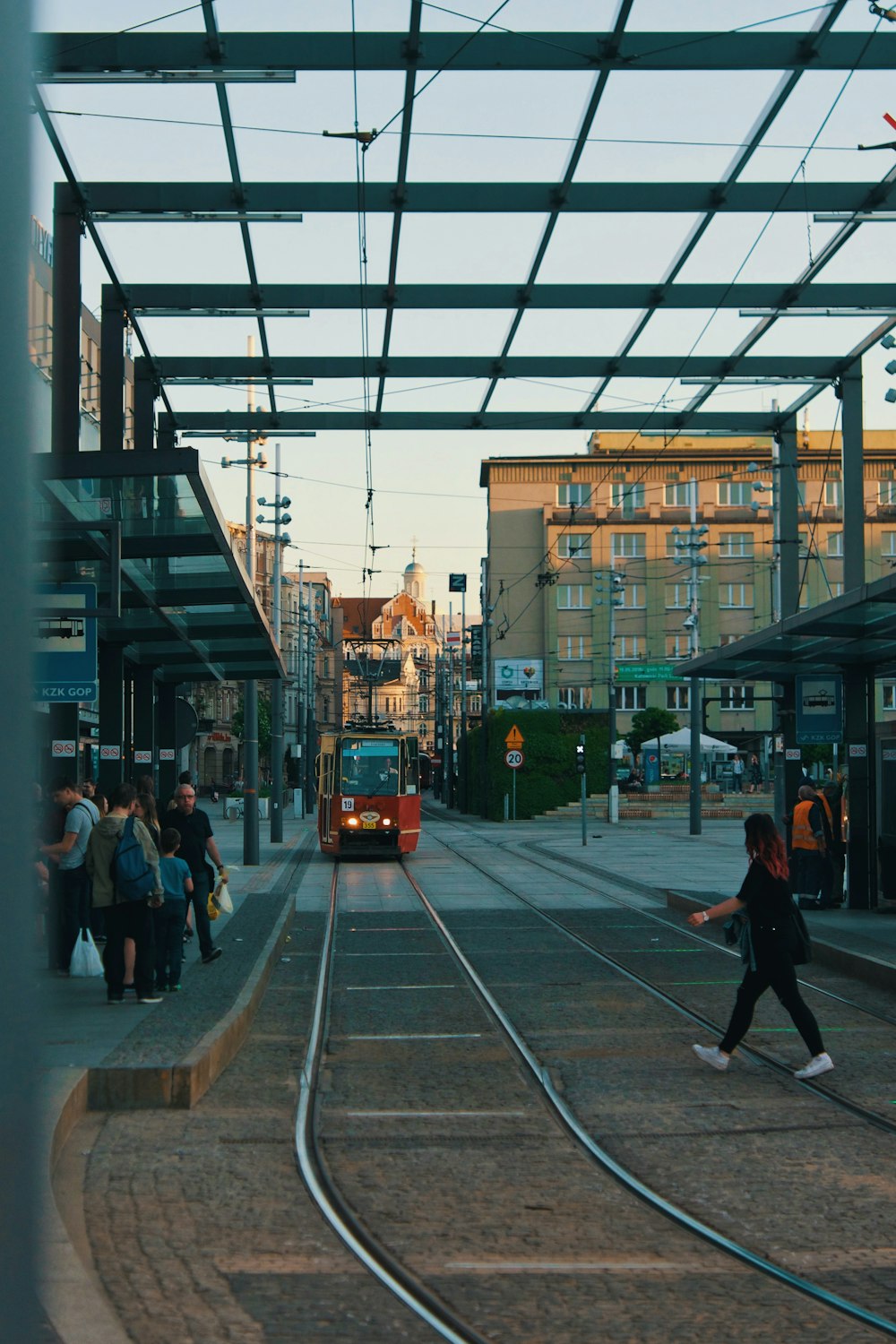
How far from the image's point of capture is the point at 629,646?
8712 cm

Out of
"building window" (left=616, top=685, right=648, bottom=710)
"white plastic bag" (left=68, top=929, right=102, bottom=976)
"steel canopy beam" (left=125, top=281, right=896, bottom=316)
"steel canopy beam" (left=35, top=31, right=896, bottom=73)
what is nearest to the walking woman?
"white plastic bag" (left=68, top=929, right=102, bottom=976)

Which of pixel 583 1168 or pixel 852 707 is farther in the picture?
pixel 852 707

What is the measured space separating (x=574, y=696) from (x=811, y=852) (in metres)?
69.0

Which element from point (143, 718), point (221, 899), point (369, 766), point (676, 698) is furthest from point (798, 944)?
point (676, 698)

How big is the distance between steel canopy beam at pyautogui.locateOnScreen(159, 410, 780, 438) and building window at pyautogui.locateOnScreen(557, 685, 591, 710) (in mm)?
69246

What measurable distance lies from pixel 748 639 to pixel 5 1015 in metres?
17.1

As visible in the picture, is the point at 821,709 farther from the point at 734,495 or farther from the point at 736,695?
the point at 736,695

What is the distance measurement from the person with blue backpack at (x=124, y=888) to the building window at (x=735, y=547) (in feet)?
242

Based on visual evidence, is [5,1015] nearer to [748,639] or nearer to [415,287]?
[415,287]

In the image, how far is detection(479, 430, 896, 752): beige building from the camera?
83.4 m

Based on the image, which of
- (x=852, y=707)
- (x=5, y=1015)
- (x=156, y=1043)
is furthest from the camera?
(x=852, y=707)

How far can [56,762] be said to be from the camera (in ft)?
50.4

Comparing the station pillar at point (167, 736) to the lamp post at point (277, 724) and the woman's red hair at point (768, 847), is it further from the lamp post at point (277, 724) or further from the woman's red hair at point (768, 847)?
the woman's red hair at point (768, 847)

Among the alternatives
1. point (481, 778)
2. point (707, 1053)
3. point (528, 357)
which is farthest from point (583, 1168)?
point (481, 778)
